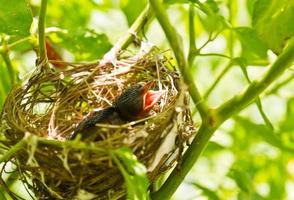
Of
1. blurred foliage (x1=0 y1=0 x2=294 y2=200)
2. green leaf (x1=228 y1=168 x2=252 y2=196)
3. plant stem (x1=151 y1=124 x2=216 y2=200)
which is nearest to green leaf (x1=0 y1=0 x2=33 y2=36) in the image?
blurred foliage (x1=0 y1=0 x2=294 y2=200)

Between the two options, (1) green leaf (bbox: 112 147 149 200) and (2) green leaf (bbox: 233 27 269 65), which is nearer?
(1) green leaf (bbox: 112 147 149 200)

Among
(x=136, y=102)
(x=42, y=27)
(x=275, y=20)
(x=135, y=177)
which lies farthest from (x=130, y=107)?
(x=135, y=177)

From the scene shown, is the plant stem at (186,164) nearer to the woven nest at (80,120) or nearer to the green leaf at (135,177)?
the woven nest at (80,120)

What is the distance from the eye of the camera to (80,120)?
2326 millimetres

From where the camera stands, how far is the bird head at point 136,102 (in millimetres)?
2221

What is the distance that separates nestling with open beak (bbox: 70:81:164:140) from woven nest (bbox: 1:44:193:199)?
0.11 feet

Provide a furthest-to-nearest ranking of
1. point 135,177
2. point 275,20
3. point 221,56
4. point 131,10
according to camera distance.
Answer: point 131,10, point 221,56, point 275,20, point 135,177

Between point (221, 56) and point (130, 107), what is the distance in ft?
1.27

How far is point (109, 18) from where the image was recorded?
2973mm

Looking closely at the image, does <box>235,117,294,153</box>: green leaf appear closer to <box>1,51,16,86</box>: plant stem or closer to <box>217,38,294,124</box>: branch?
<box>217,38,294,124</box>: branch

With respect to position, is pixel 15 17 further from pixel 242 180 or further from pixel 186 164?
pixel 242 180

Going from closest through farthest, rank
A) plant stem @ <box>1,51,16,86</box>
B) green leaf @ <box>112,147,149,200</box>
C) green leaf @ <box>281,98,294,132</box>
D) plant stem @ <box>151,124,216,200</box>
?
green leaf @ <box>112,147,149,200</box> → plant stem @ <box>151,124,216,200</box> → plant stem @ <box>1,51,16,86</box> → green leaf @ <box>281,98,294,132</box>

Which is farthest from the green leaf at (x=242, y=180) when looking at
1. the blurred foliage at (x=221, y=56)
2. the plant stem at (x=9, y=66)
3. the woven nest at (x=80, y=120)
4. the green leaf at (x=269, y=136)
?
the plant stem at (x=9, y=66)

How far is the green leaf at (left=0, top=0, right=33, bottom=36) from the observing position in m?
1.90
